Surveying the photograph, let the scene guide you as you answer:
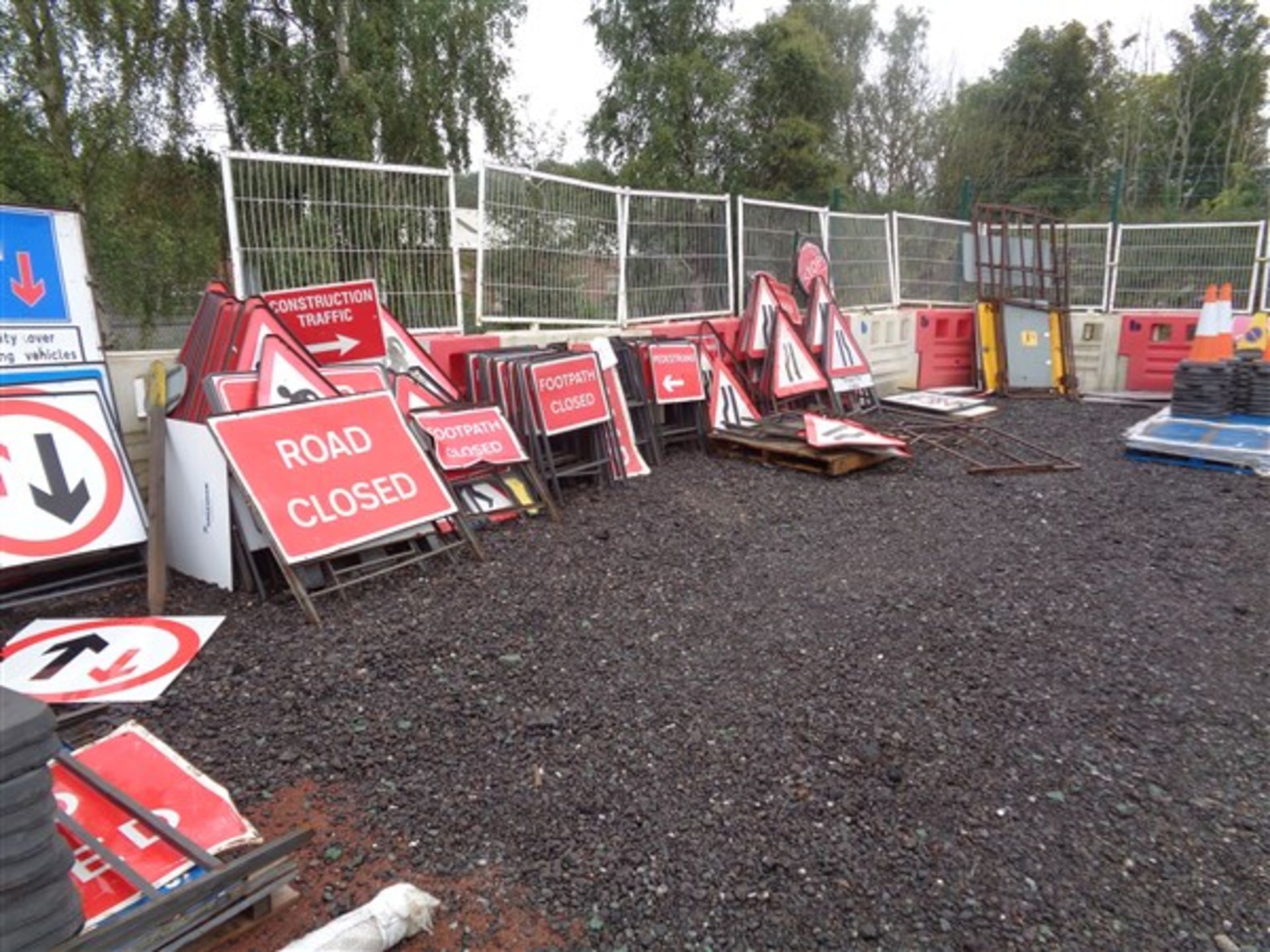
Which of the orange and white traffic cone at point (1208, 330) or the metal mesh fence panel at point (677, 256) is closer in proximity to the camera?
the metal mesh fence panel at point (677, 256)

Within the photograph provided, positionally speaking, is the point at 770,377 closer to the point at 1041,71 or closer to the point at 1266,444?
the point at 1266,444

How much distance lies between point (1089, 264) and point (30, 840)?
12696mm

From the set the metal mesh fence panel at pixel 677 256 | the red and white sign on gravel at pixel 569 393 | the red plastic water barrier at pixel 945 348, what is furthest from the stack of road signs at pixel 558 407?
the red plastic water barrier at pixel 945 348

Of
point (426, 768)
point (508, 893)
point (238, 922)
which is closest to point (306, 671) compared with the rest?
point (426, 768)

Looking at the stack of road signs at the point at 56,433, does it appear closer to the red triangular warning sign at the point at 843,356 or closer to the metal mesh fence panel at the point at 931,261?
the red triangular warning sign at the point at 843,356

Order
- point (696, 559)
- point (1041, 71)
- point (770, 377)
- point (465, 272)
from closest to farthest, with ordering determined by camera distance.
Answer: point (696, 559)
point (465, 272)
point (770, 377)
point (1041, 71)

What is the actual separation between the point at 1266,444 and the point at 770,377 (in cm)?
420

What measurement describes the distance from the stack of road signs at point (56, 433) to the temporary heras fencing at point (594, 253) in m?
2.89

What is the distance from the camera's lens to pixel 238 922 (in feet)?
5.86

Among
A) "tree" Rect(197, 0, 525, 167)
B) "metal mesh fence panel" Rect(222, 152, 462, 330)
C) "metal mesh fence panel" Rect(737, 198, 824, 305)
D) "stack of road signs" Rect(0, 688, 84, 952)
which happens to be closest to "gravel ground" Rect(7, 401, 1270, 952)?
"stack of road signs" Rect(0, 688, 84, 952)

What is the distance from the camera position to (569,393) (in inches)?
215

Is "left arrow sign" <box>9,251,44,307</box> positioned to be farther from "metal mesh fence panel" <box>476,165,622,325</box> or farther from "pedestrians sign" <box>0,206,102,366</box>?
"metal mesh fence panel" <box>476,165,622,325</box>

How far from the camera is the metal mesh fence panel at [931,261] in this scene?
10.4m

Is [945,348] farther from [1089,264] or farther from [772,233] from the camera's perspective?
[772,233]
